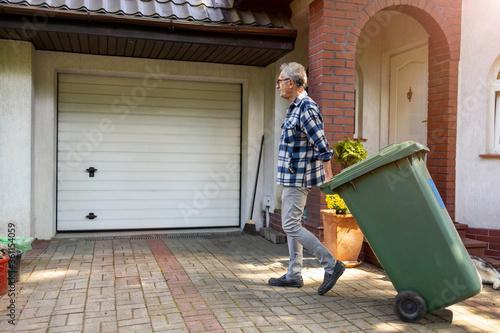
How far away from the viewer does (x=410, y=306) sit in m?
3.47

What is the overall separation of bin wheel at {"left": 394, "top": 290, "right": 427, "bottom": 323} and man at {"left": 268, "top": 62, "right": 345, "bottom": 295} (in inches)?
26.7

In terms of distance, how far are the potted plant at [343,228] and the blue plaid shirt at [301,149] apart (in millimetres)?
1004

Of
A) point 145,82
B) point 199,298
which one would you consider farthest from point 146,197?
point 199,298

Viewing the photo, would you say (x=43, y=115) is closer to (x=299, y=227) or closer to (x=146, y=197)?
(x=146, y=197)

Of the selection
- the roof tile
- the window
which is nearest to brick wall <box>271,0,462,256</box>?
the window

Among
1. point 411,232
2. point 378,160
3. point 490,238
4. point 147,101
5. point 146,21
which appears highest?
point 146,21

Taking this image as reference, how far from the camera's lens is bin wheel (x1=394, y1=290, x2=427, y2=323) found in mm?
3416

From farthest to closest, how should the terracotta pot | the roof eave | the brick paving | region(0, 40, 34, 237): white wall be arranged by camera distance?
region(0, 40, 34, 237): white wall < the roof eave < the terracotta pot < the brick paving

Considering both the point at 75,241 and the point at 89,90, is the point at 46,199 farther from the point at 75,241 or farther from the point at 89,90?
the point at 89,90

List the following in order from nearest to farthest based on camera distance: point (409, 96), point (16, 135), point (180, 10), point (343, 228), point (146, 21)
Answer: point (343, 228), point (146, 21), point (180, 10), point (16, 135), point (409, 96)

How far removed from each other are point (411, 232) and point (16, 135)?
5.22 metres

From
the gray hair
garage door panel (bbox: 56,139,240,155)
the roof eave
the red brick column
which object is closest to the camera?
the gray hair

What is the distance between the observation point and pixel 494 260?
539cm

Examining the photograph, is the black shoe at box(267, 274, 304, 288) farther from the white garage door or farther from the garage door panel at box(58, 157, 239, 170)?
the garage door panel at box(58, 157, 239, 170)
